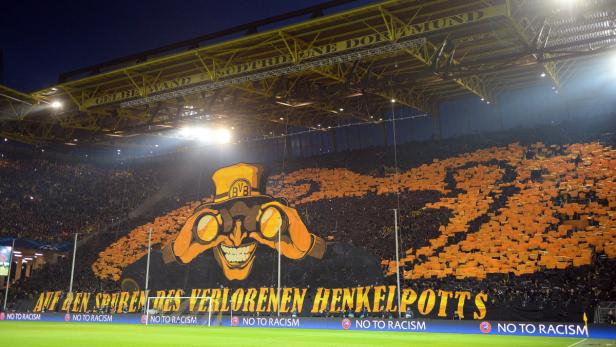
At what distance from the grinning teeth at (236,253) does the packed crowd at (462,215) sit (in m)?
4.07

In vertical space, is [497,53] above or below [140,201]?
above

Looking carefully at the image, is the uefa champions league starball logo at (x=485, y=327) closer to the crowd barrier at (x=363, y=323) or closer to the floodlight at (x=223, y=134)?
the crowd barrier at (x=363, y=323)

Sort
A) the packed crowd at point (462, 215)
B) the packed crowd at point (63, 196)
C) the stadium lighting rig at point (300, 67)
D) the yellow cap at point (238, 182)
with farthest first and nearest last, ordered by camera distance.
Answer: the packed crowd at point (63, 196) < the yellow cap at point (238, 182) < the packed crowd at point (462, 215) < the stadium lighting rig at point (300, 67)

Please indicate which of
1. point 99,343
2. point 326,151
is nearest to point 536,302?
point 99,343

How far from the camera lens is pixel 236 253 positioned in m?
34.2

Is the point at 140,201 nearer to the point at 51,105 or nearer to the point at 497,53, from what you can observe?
the point at 51,105

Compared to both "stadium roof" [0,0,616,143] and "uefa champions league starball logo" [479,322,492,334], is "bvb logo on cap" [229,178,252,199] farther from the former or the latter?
"uefa champions league starball logo" [479,322,492,334]

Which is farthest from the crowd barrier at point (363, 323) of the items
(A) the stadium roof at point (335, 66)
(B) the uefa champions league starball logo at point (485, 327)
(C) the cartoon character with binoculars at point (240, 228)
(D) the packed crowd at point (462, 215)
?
(A) the stadium roof at point (335, 66)

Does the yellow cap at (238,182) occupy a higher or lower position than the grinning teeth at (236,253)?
higher

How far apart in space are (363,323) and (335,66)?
12.6 metres

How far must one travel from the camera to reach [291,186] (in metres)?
38.8

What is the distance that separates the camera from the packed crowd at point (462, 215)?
2522 centimetres

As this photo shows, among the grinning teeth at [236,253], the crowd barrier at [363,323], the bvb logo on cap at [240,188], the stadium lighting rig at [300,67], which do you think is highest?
the stadium lighting rig at [300,67]

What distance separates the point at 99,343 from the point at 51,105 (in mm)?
20396
